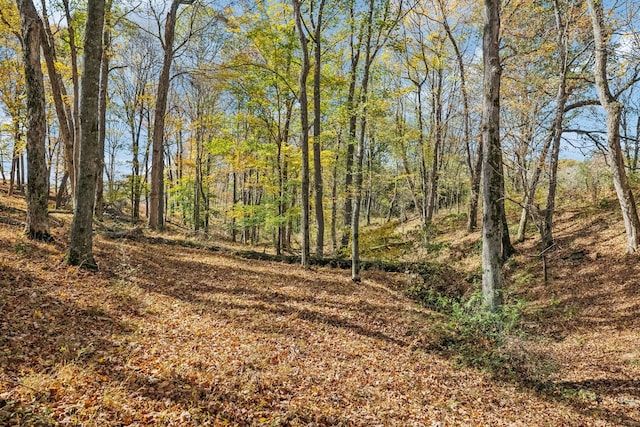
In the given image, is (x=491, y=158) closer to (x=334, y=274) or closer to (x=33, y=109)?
(x=334, y=274)

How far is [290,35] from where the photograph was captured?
43.7 feet

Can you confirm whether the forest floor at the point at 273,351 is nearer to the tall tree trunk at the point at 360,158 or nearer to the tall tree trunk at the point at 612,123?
the tall tree trunk at the point at 360,158

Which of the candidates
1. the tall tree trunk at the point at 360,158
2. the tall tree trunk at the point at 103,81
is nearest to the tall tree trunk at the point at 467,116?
the tall tree trunk at the point at 360,158

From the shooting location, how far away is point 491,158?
777cm

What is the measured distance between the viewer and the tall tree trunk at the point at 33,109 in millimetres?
7621

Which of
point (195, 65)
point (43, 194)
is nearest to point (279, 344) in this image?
point (43, 194)

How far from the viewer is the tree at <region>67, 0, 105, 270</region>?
668cm

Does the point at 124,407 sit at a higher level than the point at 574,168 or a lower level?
lower

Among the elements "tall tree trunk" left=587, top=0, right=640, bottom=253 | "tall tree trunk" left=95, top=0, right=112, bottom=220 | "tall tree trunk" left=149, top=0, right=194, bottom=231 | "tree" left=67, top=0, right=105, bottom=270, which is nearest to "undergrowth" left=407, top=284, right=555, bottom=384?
"tall tree trunk" left=587, top=0, right=640, bottom=253

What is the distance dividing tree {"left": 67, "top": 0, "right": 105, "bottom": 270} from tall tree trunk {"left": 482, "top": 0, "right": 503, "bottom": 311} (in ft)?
25.8

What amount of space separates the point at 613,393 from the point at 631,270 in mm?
6248

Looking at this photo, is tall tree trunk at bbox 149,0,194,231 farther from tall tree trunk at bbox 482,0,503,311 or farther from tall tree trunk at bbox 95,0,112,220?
tall tree trunk at bbox 482,0,503,311

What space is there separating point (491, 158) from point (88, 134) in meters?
8.30

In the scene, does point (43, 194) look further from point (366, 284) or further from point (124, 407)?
point (366, 284)
